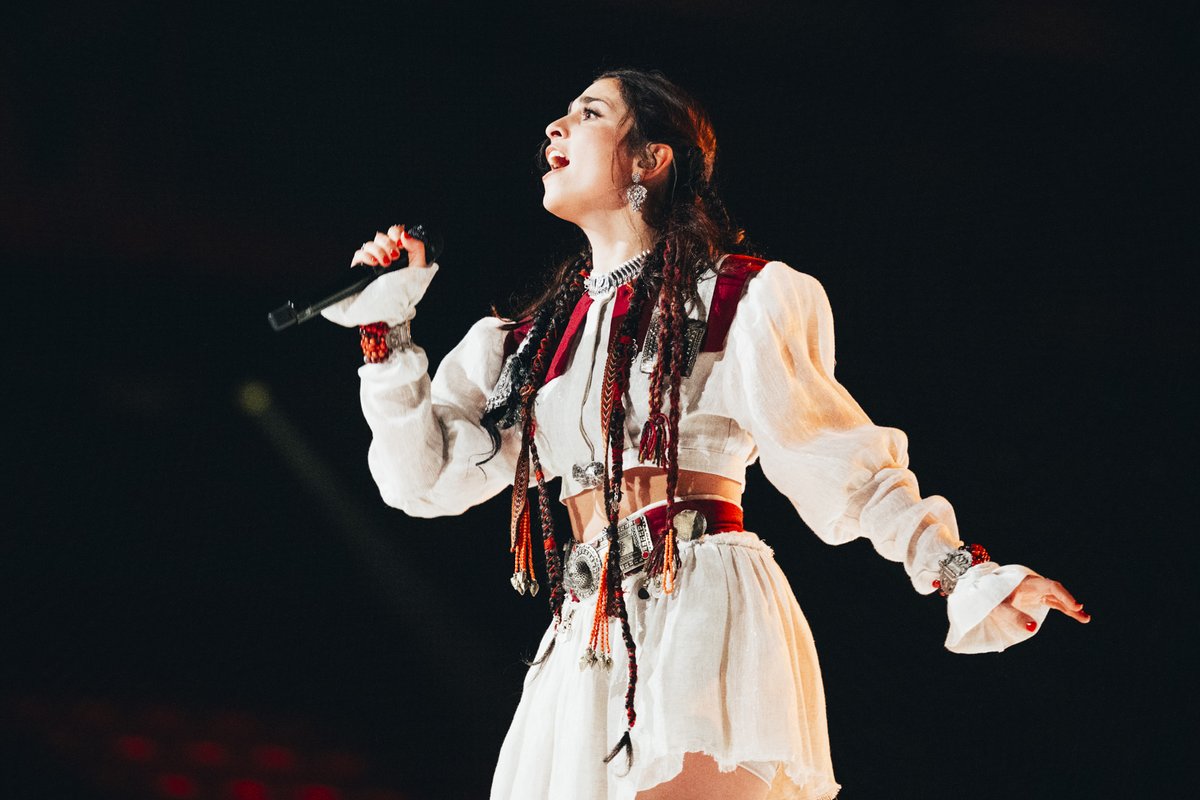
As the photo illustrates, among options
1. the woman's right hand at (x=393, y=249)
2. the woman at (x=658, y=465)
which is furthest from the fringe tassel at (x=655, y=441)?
the woman's right hand at (x=393, y=249)

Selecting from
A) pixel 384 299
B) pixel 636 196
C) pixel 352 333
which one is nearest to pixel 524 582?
pixel 384 299

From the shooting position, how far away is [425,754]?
10.2ft

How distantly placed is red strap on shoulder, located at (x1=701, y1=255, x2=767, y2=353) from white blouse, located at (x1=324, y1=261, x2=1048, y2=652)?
0.5 inches

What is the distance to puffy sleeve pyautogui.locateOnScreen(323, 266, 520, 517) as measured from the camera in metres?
1.67

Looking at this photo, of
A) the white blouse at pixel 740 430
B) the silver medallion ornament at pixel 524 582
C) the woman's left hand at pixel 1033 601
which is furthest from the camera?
the silver medallion ornament at pixel 524 582

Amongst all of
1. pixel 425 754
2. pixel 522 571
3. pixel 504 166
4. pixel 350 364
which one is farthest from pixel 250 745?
pixel 522 571

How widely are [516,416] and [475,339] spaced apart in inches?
6.9

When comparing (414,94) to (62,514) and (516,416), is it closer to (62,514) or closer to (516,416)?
(62,514)

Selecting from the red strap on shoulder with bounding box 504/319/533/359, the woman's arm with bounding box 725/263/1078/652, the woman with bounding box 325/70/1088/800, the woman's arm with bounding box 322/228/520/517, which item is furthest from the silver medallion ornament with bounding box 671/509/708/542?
the red strap on shoulder with bounding box 504/319/533/359

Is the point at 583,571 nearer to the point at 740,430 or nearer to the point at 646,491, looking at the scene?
the point at 646,491

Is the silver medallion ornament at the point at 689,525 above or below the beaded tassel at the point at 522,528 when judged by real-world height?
below

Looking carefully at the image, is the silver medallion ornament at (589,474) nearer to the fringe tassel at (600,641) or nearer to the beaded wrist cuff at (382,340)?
the fringe tassel at (600,641)

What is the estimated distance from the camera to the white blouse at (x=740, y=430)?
4.83 ft

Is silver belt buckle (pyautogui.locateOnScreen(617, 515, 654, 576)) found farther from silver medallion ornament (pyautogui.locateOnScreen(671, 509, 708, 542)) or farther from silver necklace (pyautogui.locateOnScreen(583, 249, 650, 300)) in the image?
silver necklace (pyautogui.locateOnScreen(583, 249, 650, 300))
